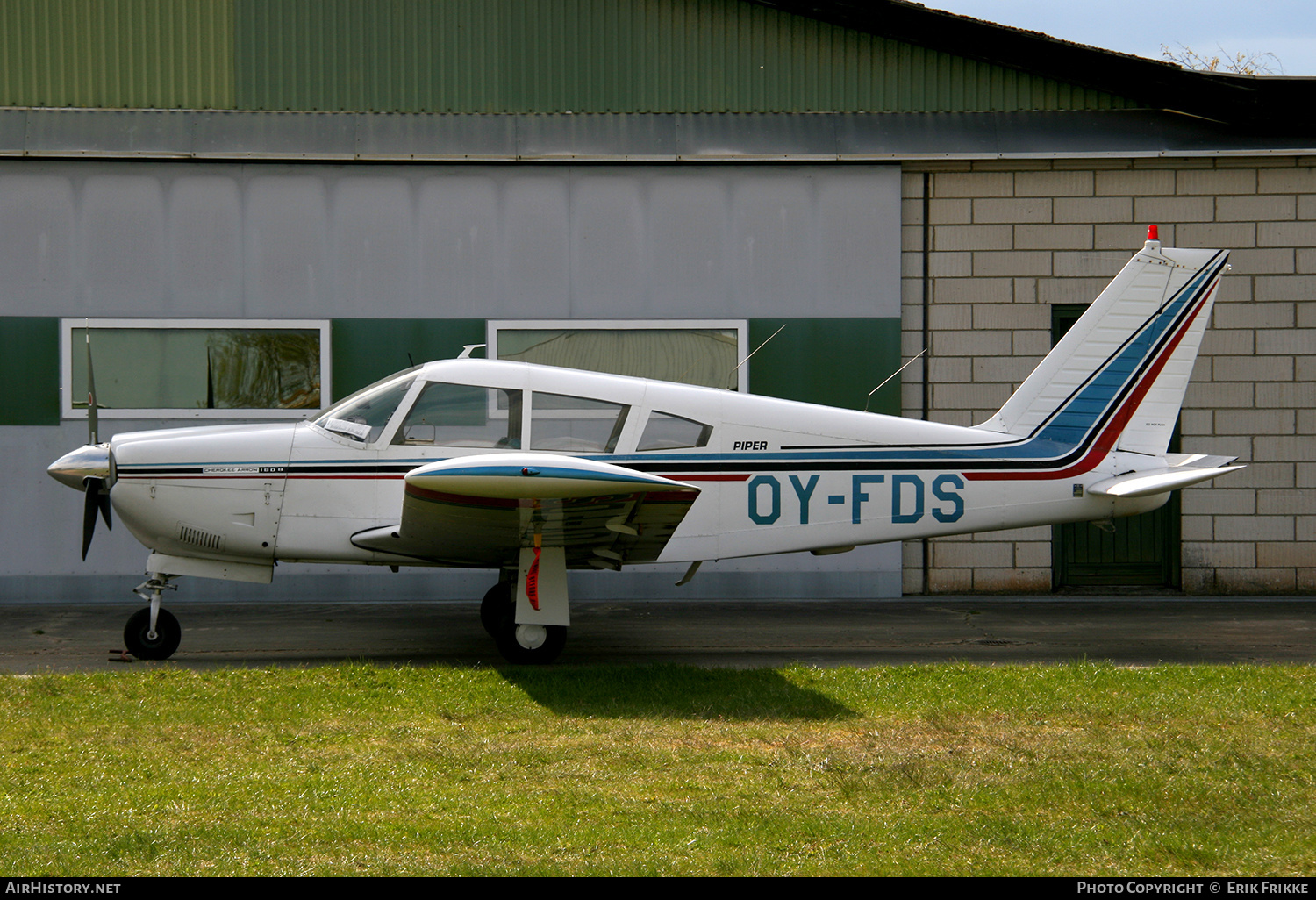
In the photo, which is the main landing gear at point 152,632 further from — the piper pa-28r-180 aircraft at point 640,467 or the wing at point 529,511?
the wing at point 529,511

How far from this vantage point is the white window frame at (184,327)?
10930 mm

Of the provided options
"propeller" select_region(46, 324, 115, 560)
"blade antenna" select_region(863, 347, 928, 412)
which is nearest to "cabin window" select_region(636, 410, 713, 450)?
"blade antenna" select_region(863, 347, 928, 412)

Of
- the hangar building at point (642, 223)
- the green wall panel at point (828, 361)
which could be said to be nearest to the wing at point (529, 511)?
the hangar building at point (642, 223)

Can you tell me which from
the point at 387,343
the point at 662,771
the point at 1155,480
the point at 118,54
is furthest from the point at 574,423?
the point at 118,54

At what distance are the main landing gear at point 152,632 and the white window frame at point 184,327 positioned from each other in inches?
142

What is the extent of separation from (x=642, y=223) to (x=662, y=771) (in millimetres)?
7406

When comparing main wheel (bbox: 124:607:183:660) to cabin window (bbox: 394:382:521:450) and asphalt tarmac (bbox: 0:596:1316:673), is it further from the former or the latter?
cabin window (bbox: 394:382:521:450)

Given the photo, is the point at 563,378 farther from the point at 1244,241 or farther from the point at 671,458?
the point at 1244,241

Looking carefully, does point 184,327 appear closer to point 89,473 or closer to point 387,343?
point 387,343

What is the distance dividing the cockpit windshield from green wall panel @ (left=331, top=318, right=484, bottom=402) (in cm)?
343

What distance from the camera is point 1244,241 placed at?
11.5 meters

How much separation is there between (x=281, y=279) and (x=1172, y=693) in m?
8.94

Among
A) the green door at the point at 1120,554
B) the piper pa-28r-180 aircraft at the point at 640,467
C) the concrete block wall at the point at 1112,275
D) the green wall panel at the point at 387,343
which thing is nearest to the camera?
the piper pa-28r-180 aircraft at the point at 640,467
